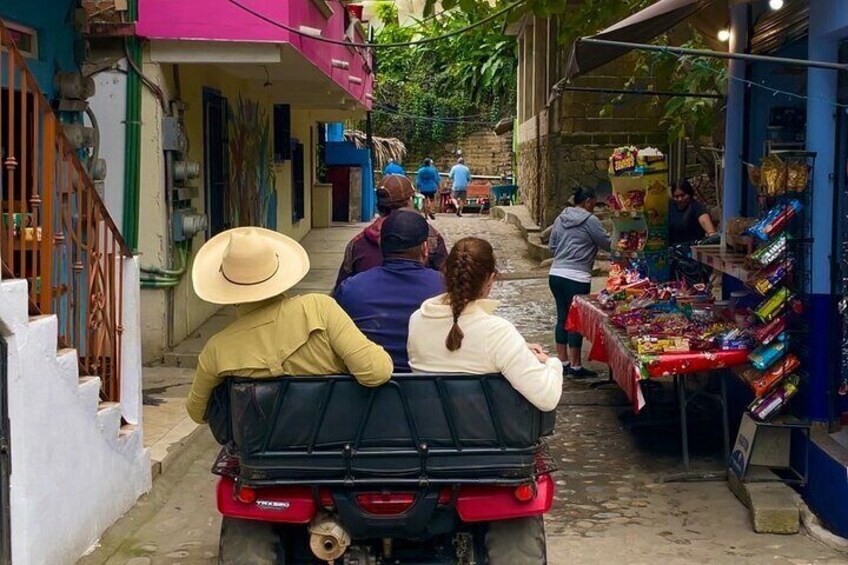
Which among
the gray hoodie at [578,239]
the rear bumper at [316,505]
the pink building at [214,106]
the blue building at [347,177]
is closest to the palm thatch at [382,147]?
the blue building at [347,177]

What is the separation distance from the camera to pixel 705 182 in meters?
15.4

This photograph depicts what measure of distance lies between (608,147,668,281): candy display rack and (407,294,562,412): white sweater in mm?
6077

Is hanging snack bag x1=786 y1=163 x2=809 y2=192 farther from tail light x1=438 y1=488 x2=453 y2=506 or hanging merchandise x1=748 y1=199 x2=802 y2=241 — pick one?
tail light x1=438 y1=488 x2=453 y2=506

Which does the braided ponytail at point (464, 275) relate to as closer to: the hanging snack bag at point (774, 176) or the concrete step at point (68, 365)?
the concrete step at point (68, 365)

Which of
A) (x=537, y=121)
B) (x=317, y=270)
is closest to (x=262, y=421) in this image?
(x=317, y=270)

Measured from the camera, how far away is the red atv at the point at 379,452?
3922 millimetres

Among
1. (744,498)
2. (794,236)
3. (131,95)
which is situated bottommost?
(744,498)

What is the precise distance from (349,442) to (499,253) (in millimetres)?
15038

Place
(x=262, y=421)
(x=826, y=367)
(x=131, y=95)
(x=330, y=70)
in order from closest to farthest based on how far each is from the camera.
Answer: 1. (x=262, y=421)
2. (x=826, y=367)
3. (x=131, y=95)
4. (x=330, y=70)

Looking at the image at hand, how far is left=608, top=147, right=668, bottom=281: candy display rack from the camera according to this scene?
395 inches

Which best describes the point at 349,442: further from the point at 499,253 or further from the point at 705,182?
the point at 499,253

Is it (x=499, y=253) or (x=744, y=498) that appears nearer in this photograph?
(x=744, y=498)

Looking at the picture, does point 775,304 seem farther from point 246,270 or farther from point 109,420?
point 109,420

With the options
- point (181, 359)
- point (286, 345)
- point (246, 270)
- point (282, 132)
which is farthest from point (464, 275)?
point (282, 132)
